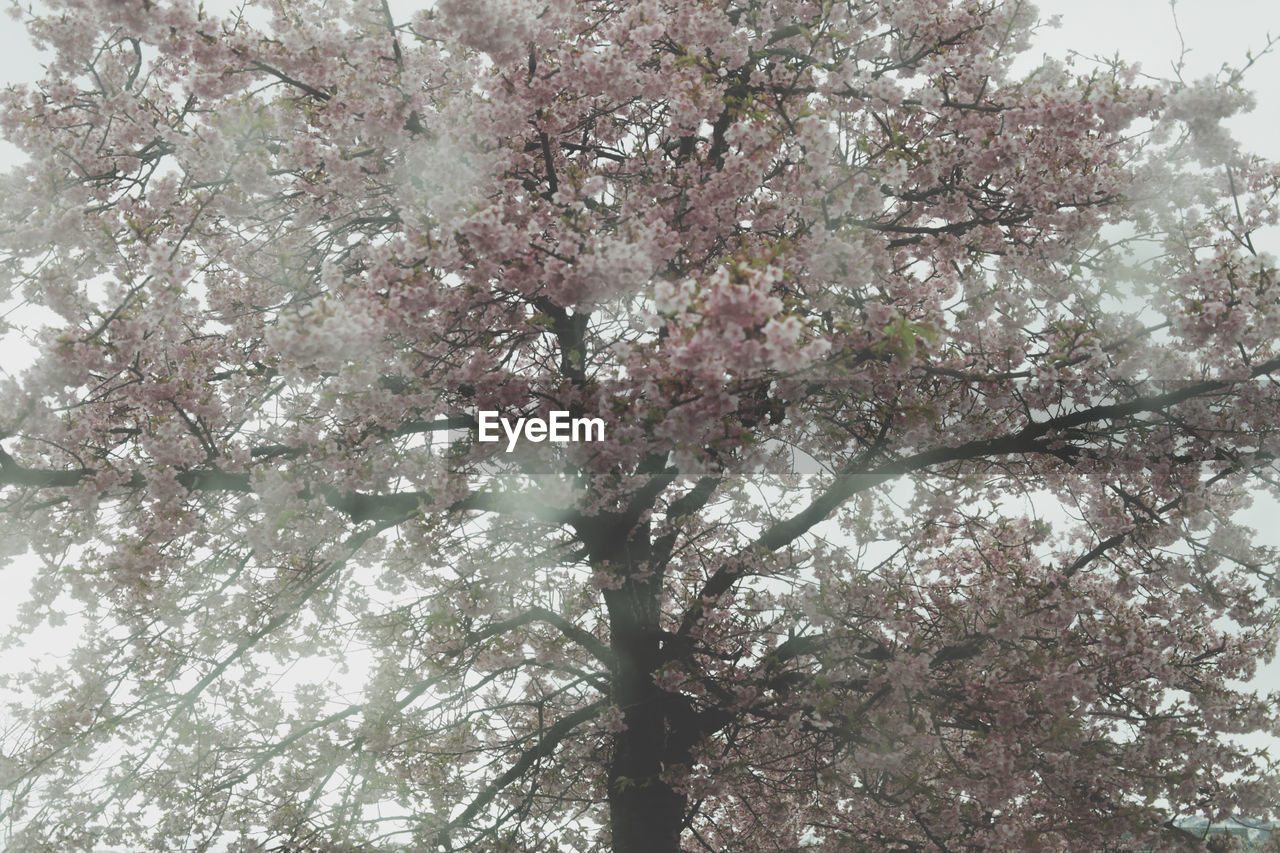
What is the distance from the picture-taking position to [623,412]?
537 centimetres

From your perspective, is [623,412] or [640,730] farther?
[640,730]

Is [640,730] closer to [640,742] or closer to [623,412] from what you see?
[640,742]

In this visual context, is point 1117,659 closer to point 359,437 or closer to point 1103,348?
point 1103,348

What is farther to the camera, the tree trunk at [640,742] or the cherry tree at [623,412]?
the tree trunk at [640,742]

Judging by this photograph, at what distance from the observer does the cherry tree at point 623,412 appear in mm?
5785

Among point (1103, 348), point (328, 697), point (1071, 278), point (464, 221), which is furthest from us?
point (328, 697)

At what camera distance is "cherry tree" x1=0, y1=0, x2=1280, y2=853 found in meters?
5.79

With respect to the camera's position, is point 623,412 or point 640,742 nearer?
point 623,412

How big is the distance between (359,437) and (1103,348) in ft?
18.3

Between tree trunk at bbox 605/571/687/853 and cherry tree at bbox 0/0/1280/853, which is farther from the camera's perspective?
tree trunk at bbox 605/571/687/853

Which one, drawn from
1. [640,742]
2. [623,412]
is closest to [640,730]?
[640,742]

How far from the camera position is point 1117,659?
7410 mm

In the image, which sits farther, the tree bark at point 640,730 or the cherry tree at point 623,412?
the tree bark at point 640,730

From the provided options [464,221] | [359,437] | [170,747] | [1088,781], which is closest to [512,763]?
[170,747]
